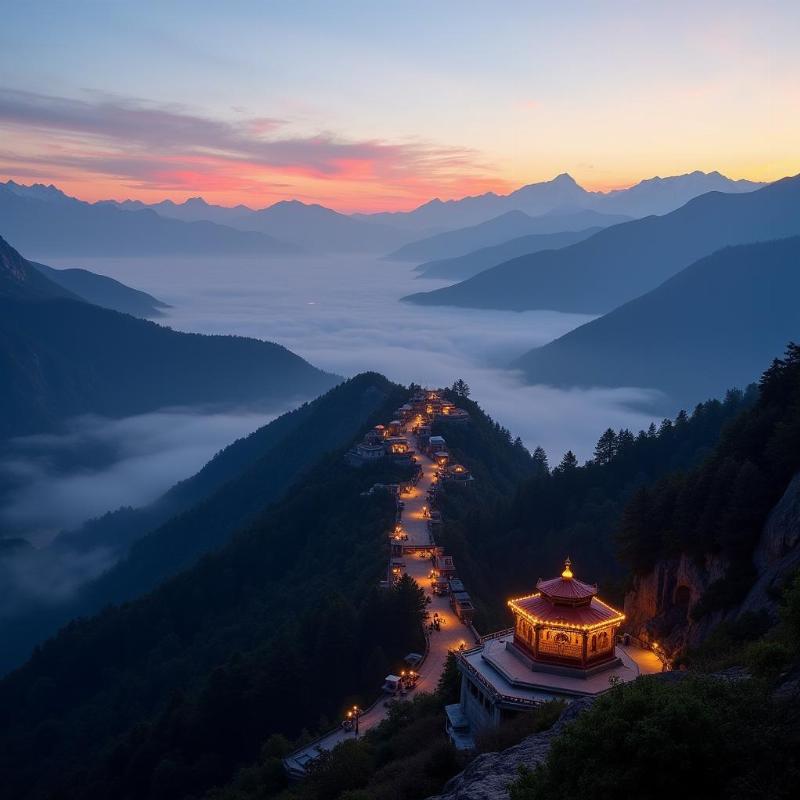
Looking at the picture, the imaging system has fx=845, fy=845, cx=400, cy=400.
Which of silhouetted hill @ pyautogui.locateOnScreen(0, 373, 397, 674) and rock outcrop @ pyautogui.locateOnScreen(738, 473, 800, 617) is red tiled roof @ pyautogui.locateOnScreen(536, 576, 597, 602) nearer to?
rock outcrop @ pyautogui.locateOnScreen(738, 473, 800, 617)

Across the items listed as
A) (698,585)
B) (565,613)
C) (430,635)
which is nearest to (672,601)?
(698,585)

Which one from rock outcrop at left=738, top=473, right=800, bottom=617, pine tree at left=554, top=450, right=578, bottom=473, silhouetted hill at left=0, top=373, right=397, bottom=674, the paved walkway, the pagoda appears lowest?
silhouetted hill at left=0, top=373, right=397, bottom=674

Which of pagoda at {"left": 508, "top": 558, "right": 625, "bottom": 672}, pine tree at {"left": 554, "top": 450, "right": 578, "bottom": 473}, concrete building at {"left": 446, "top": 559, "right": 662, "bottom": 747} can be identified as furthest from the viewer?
pine tree at {"left": 554, "top": 450, "right": 578, "bottom": 473}

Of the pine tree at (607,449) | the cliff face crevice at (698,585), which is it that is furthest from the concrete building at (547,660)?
the pine tree at (607,449)

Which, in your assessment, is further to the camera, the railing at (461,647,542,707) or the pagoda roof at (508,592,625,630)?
the pagoda roof at (508,592,625,630)

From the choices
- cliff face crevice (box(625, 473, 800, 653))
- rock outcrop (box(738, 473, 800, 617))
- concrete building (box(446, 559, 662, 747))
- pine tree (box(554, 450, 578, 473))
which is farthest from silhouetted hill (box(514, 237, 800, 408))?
concrete building (box(446, 559, 662, 747))

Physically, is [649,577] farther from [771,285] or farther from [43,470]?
[771,285]

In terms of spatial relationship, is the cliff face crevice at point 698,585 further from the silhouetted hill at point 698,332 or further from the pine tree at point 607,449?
the silhouetted hill at point 698,332
